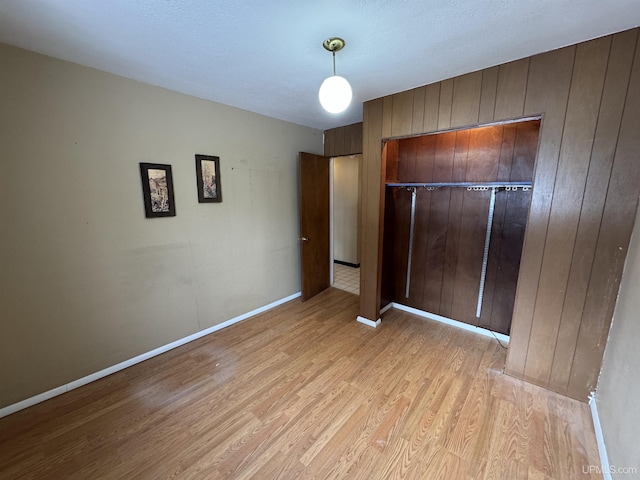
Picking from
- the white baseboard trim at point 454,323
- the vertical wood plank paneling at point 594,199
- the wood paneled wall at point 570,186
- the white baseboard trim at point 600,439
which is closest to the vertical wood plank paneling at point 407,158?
the wood paneled wall at point 570,186

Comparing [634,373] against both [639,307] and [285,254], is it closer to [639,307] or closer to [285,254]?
[639,307]

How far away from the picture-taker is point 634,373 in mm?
1288

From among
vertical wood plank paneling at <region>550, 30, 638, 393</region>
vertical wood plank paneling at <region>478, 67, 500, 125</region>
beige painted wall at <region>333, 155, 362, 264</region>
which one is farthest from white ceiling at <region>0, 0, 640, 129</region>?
beige painted wall at <region>333, 155, 362, 264</region>

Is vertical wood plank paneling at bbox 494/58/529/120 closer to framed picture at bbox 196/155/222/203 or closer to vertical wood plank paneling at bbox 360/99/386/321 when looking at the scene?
vertical wood plank paneling at bbox 360/99/386/321

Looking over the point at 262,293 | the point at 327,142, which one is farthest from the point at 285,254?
the point at 327,142

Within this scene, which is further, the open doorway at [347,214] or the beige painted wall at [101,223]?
the open doorway at [347,214]

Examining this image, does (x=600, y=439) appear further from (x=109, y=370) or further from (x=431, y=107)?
(x=109, y=370)

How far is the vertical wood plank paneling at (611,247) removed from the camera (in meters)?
1.52

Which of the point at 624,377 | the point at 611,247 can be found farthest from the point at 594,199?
the point at 624,377

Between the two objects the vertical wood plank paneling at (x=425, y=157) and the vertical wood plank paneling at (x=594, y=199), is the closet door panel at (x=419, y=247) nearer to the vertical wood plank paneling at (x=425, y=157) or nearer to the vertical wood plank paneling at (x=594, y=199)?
the vertical wood plank paneling at (x=425, y=157)

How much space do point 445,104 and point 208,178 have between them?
2.32 metres

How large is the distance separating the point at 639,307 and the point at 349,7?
7.21 ft

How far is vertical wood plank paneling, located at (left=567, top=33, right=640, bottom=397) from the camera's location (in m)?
1.52

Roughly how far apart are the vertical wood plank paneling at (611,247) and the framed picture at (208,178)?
313 centimetres
